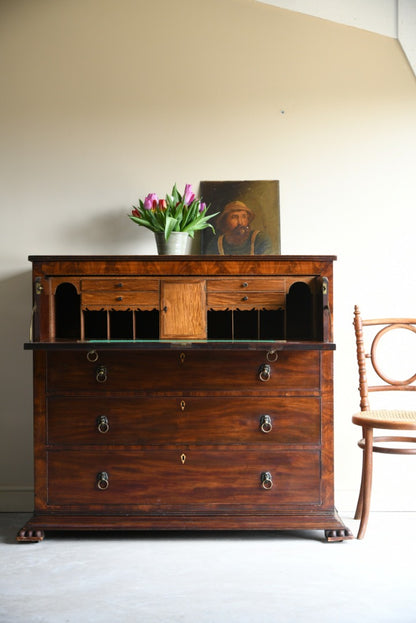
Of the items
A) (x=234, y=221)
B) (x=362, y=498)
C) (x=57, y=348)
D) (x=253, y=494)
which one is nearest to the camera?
(x=57, y=348)

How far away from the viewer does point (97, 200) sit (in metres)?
3.60

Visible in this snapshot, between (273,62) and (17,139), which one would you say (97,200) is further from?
(273,62)

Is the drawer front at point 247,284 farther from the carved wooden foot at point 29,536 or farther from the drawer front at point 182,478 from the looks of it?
the carved wooden foot at point 29,536

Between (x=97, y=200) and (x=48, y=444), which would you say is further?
(x=97, y=200)

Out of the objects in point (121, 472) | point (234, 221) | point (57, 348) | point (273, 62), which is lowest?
point (121, 472)

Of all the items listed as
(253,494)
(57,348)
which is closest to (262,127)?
(57,348)

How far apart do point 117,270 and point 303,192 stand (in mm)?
1254

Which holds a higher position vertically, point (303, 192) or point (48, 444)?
point (303, 192)

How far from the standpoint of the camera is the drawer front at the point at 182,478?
9.82 feet

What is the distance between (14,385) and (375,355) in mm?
2055

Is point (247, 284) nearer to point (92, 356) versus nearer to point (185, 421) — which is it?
point (185, 421)

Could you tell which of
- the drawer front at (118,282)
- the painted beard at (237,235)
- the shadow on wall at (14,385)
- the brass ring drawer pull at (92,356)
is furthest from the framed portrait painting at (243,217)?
the shadow on wall at (14,385)

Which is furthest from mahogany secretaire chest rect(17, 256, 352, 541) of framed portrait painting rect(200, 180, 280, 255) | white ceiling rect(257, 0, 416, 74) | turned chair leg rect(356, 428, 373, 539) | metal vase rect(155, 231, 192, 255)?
white ceiling rect(257, 0, 416, 74)

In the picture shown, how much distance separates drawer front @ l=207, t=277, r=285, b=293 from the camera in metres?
3.02
